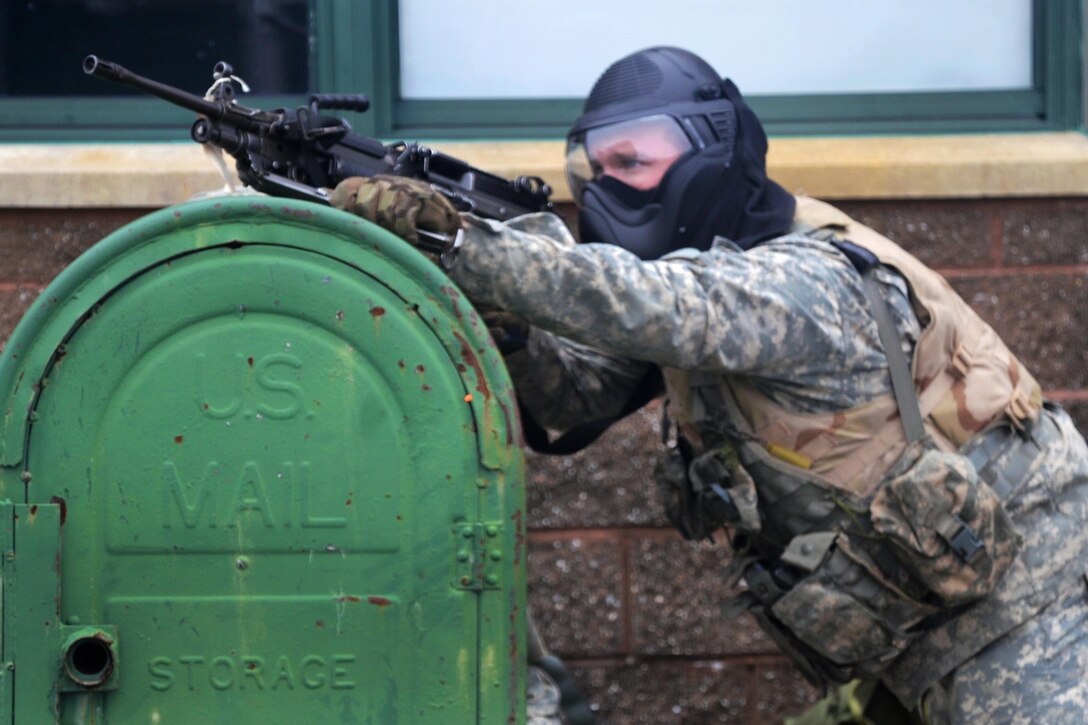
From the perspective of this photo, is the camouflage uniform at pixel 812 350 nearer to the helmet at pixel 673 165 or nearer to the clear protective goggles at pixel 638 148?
the helmet at pixel 673 165

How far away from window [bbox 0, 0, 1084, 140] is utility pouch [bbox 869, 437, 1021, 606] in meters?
1.67

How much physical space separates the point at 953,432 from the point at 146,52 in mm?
2412

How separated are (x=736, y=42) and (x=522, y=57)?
1.93 feet

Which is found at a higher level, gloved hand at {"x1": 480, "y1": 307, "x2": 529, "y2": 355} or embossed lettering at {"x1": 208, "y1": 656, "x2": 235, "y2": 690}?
gloved hand at {"x1": 480, "y1": 307, "x2": 529, "y2": 355}

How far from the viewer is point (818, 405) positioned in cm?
250

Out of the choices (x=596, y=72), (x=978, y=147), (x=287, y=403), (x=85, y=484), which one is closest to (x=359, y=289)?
(x=287, y=403)

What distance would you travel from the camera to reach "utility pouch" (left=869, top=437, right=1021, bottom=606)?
2.40m

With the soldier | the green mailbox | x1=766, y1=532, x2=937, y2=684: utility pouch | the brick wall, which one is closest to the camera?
the green mailbox

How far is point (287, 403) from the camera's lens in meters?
2.06

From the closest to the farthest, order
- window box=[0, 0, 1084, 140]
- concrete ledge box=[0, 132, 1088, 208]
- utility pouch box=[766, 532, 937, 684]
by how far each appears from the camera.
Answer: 1. utility pouch box=[766, 532, 937, 684]
2. concrete ledge box=[0, 132, 1088, 208]
3. window box=[0, 0, 1084, 140]

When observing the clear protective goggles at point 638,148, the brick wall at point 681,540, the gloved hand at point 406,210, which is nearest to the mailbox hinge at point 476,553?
the gloved hand at point 406,210

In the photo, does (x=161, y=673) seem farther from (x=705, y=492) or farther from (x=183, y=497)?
(x=705, y=492)

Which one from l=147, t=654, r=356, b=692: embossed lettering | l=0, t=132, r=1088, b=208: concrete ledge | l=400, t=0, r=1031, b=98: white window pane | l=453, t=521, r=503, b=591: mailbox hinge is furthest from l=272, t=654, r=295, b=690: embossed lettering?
l=400, t=0, r=1031, b=98: white window pane

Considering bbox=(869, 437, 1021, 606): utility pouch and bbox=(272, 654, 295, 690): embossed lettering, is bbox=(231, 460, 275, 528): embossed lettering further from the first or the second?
bbox=(869, 437, 1021, 606): utility pouch
